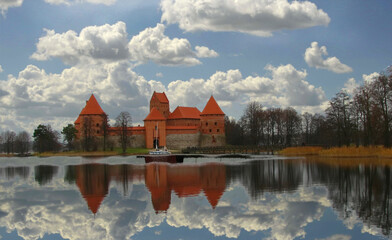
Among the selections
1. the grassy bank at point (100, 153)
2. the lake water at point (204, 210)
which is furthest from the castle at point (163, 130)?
the lake water at point (204, 210)

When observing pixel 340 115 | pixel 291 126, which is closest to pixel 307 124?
pixel 291 126

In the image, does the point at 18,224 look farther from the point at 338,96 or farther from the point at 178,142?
the point at 178,142

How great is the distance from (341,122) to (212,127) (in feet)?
114

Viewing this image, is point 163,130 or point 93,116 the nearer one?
point 93,116

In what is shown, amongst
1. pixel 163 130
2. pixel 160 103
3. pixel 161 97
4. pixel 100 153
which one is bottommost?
pixel 100 153

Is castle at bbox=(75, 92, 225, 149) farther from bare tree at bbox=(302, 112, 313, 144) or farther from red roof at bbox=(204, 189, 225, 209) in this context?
red roof at bbox=(204, 189, 225, 209)

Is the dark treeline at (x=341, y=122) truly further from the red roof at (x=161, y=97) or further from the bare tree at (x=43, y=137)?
the bare tree at (x=43, y=137)

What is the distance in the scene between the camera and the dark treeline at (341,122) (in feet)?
133

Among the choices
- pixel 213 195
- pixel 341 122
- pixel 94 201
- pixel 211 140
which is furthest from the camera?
pixel 211 140

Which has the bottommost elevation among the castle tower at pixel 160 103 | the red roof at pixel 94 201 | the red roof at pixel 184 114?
the red roof at pixel 94 201

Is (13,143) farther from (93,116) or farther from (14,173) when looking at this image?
(14,173)

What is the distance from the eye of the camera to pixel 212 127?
82.9 metres

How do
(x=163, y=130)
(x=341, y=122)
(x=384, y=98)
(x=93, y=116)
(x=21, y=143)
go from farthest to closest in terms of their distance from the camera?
(x=21, y=143) → (x=163, y=130) → (x=93, y=116) → (x=341, y=122) → (x=384, y=98)

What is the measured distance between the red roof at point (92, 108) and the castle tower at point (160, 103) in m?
14.9
